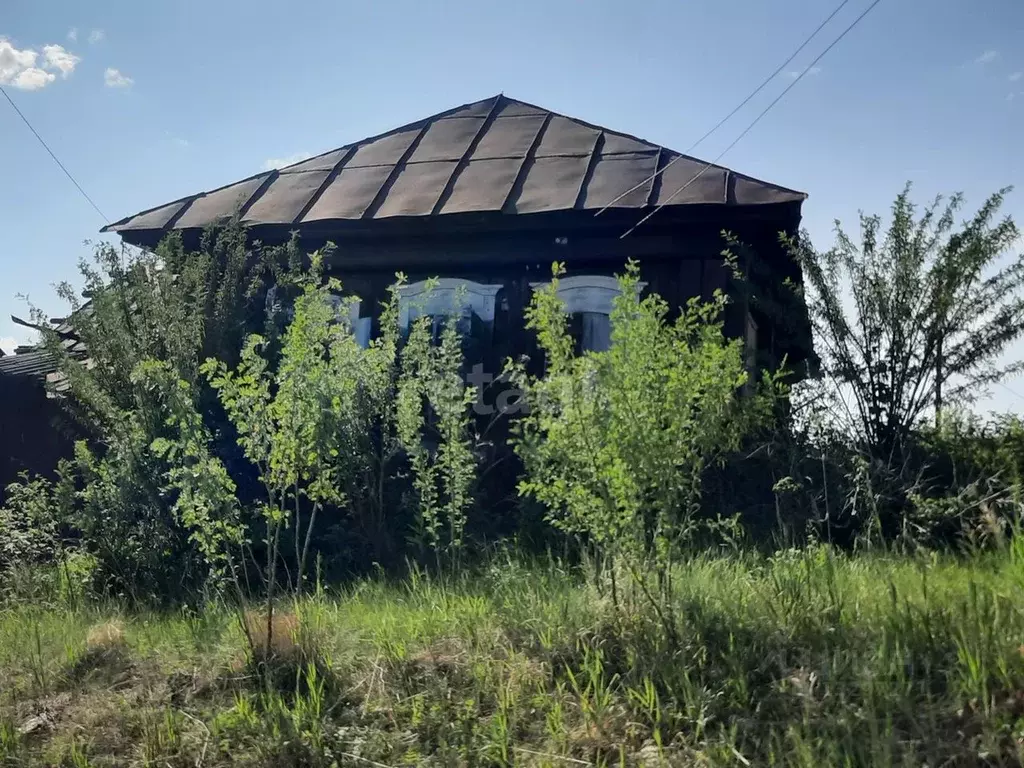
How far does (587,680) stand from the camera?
3.89m

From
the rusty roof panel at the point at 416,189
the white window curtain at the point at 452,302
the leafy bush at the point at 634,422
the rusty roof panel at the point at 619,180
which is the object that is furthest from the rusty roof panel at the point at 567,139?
the leafy bush at the point at 634,422

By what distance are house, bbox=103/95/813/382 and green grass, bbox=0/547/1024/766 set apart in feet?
11.8

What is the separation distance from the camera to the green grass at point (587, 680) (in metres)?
3.26

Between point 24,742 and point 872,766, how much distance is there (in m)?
3.71


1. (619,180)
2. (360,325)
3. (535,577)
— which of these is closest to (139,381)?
(360,325)

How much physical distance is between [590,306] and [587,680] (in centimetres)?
503

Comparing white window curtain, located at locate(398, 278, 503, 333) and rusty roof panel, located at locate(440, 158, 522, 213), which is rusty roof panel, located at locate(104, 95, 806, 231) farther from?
white window curtain, located at locate(398, 278, 503, 333)

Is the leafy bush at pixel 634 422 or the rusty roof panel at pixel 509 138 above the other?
the rusty roof panel at pixel 509 138

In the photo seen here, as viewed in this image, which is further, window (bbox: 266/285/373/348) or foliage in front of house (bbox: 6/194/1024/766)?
window (bbox: 266/285/373/348)

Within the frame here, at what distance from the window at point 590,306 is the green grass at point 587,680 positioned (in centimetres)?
373

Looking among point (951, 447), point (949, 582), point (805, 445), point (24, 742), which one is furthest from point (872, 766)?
point (951, 447)

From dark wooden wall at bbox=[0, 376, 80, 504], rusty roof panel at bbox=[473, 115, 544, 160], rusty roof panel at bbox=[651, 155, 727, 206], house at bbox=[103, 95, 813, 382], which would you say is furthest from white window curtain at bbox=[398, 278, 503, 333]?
dark wooden wall at bbox=[0, 376, 80, 504]

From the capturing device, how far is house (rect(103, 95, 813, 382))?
8.04 metres

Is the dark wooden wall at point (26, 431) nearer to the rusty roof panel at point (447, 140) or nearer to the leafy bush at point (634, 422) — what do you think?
the rusty roof panel at point (447, 140)
